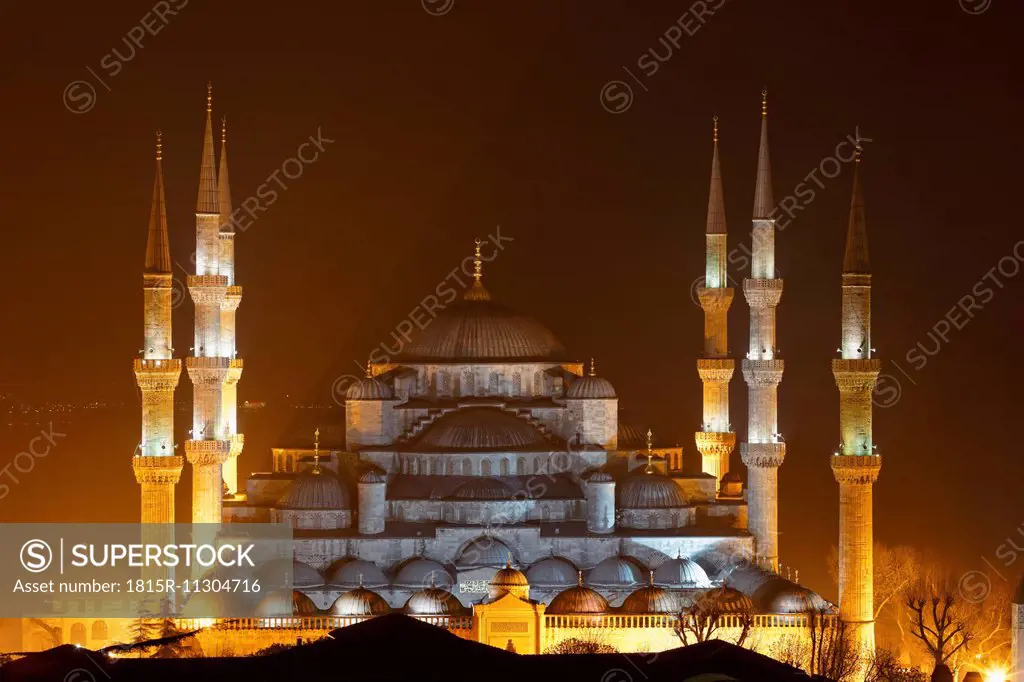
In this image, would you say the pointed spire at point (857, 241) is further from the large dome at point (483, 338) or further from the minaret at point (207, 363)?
the minaret at point (207, 363)

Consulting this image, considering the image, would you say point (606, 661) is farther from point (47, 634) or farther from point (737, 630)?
point (47, 634)

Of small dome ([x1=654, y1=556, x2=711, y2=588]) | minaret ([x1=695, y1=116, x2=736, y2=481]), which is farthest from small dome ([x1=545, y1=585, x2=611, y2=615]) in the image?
minaret ([x1=695, y1=116, x2=736, y2=481])

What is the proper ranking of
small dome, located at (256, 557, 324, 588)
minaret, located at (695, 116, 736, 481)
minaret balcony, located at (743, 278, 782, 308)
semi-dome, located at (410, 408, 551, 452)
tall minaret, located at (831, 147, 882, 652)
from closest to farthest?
tall minaret, located at (831, 147, 882, 652)
small dome, located at (256, 557, 324, 588)
minaret balcony, located at (743, 278, 782, 308)
semi-dome, located at (410, 408, 551, 452)
minaret, located at (695, 116, 736, 481)

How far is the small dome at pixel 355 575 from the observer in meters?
41.2

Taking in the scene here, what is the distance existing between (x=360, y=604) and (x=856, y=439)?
8497 mm

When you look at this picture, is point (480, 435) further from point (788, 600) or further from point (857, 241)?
point (857, 241)

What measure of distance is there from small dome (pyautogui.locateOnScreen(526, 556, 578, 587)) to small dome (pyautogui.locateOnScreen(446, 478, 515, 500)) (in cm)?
174

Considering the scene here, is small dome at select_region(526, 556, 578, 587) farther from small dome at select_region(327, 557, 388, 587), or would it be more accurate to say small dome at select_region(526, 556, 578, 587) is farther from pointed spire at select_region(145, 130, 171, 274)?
pointed spire at select_region(145, 130, 171, 274)

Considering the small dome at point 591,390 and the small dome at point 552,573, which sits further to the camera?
the small dome at point 591,390

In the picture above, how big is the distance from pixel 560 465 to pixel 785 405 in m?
20.8

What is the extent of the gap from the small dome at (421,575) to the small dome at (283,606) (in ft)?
6.74

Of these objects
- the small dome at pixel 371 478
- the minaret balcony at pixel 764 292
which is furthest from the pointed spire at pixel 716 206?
the small dome at pixel 371 478

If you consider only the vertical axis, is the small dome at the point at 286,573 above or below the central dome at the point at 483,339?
below

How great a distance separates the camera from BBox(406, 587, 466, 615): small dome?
39.5 metres
